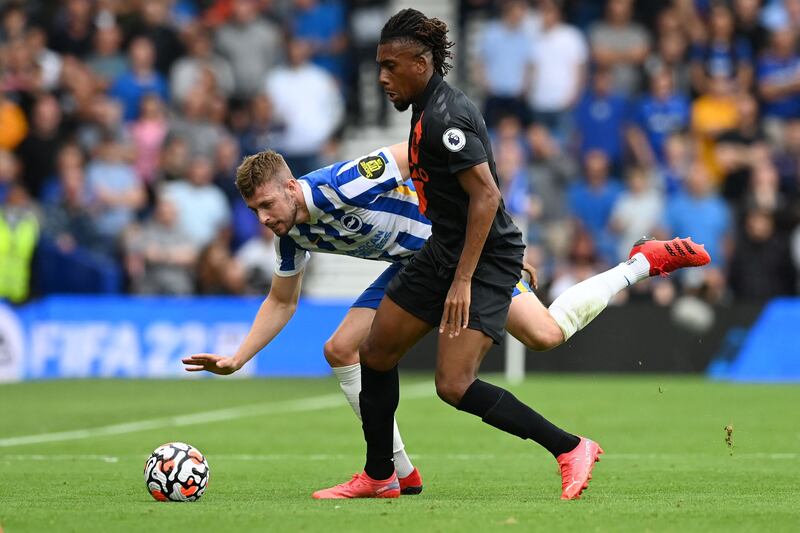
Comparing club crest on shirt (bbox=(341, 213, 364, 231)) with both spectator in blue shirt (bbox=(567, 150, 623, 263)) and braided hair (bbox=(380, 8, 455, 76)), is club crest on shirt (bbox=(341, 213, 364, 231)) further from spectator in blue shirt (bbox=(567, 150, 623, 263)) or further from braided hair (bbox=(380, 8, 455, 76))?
spectator in blue shirt (bbox=(567, 150, 623, 263))

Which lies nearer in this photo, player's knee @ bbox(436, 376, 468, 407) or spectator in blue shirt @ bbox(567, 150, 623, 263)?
Result: player's knee @ bbox(436, 376, 468, 407)

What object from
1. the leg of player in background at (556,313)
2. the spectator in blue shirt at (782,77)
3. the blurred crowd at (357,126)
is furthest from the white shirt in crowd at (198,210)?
the leg of player in background at (556,313)

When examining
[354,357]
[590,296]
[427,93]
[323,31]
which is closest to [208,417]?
[354,357]

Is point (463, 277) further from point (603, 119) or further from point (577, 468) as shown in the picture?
point (603, 119)

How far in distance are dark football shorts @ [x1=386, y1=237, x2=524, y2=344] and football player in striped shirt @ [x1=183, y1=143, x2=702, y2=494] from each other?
343mm

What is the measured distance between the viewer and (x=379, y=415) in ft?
24.9

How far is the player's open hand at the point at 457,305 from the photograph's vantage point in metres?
6.85

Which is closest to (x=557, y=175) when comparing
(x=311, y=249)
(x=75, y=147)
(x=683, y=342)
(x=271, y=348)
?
(x=683, y=342)

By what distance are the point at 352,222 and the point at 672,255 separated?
5.99ft

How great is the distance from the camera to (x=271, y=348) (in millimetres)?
17391

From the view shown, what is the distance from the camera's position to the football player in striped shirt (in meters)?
7.34

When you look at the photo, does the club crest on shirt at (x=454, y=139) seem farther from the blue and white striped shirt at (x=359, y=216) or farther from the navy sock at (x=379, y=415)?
the navy sock at (x=379, y=415)

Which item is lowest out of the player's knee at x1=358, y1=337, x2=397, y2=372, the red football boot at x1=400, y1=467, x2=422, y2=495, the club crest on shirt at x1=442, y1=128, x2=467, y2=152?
the red football boot at x1=400, y1=467, x2=422, y2=495

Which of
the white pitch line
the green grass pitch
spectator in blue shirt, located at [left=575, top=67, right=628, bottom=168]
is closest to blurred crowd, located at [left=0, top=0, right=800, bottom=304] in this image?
spectator in blue shirt, located at [left=575, top=67, right=628, bottom=168]
